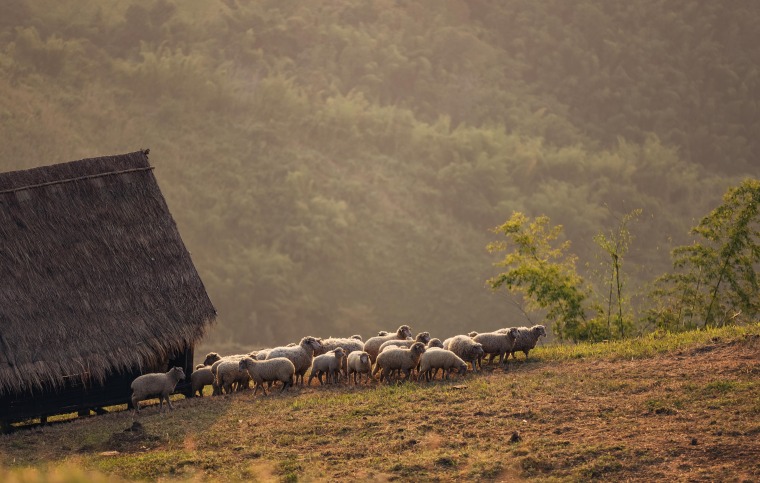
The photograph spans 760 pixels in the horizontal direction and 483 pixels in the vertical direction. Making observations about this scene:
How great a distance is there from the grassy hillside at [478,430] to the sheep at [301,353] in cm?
101

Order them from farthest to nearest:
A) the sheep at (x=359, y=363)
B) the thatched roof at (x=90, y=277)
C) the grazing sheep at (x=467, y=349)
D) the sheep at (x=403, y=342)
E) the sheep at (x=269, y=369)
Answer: the sheep at (x=403, y=342)
the grazing sheep at (x=467, y=349)
the sheep at (x=269, y=369)
the thatched roof at (x=90, y=277)
the sheep at (x=359, y=363)

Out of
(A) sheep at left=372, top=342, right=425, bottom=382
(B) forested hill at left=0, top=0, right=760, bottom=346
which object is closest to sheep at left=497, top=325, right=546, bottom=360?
(A) sheep at left=372, top=342, right=425, bottom=382

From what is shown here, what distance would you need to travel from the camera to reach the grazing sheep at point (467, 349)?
2355 cm

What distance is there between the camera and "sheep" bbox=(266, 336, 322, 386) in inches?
968

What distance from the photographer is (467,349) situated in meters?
23.6

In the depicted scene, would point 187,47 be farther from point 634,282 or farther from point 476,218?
point 634,282

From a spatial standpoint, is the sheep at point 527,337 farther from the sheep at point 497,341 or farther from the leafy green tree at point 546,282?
the leafy green tree at point 546,282

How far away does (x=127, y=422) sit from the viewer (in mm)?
21828

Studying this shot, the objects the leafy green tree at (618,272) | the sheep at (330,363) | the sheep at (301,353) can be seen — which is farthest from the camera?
the leafy green tree at (618,272)

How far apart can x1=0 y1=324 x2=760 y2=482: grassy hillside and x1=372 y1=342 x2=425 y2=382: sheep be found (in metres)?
0.70

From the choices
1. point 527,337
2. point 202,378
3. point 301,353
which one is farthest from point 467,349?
point 202,378

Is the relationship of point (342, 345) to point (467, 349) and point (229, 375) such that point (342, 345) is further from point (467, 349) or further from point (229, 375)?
point (467, 349)

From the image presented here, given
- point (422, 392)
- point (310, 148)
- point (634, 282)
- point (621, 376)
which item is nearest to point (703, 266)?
point (621, 376)

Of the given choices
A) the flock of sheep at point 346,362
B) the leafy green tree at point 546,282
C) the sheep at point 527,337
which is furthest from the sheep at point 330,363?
the leafy green tree at point 546,282
